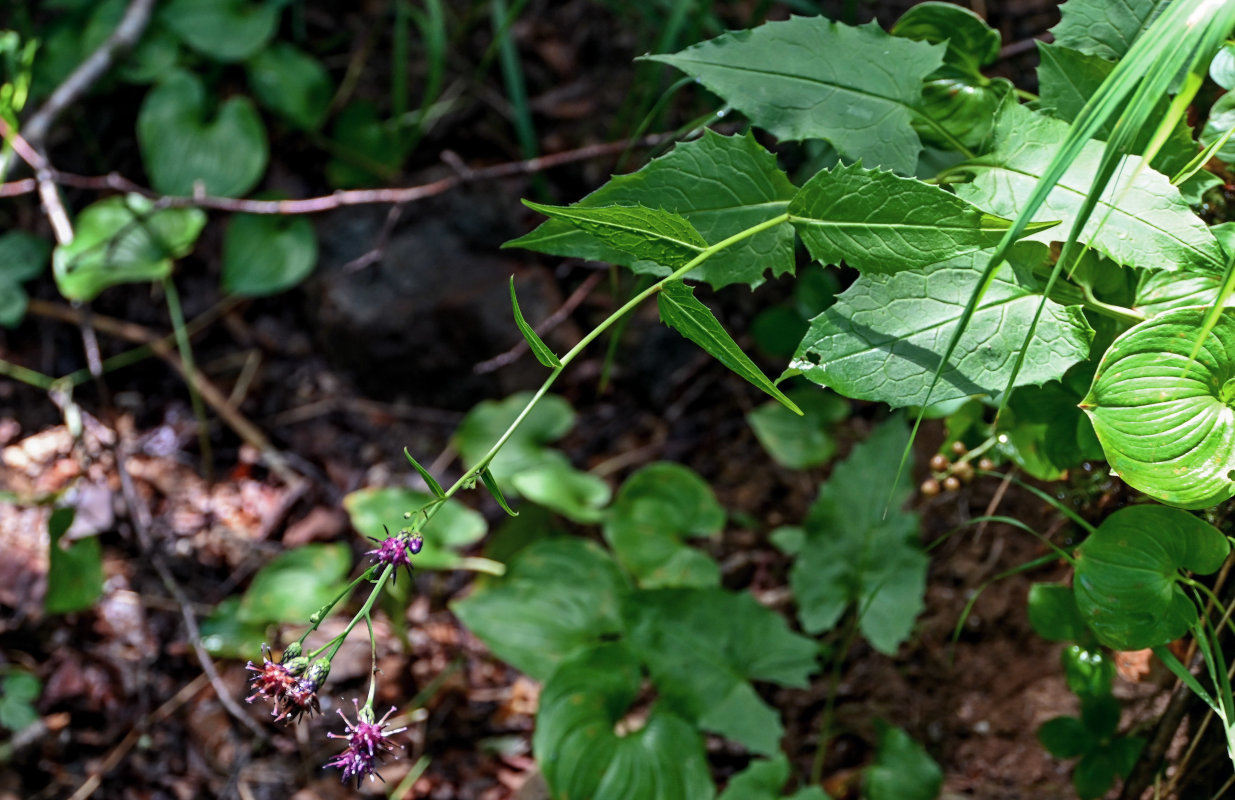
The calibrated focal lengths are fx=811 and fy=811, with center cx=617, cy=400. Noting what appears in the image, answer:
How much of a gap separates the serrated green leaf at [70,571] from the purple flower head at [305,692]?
1.30 m

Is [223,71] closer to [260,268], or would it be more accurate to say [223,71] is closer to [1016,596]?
[260,268]

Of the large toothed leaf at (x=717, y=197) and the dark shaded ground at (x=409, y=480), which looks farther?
the dark shaded ground at (x=409, y=480)

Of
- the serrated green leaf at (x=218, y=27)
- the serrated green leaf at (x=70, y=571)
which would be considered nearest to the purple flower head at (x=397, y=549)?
the serrated green leaf at (x=70, y=571)

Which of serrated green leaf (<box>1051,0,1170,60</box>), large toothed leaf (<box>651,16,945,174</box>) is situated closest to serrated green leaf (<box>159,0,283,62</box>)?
large toothed leaf (<box>651,16,945,174</box>)

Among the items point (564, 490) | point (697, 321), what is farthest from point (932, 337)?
point (564, 490)

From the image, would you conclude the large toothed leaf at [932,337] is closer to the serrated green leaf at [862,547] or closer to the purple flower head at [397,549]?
the purple flower head at [397,549]

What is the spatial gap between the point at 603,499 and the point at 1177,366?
1.23 metres

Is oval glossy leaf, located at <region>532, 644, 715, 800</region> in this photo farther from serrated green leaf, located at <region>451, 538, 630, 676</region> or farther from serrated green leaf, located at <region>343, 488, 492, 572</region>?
serrated green leaf, located at <region>343, 488, 492, 572</region>

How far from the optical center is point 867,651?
165 centimetres

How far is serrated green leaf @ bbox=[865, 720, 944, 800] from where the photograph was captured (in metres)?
1.31

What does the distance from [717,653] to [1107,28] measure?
3.48 ft

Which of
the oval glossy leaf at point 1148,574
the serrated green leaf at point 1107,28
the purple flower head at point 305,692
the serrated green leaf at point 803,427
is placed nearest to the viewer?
the purple flower head at point 305,692

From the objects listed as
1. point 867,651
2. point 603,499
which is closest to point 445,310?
point 603,499

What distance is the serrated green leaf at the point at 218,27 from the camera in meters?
2.26
